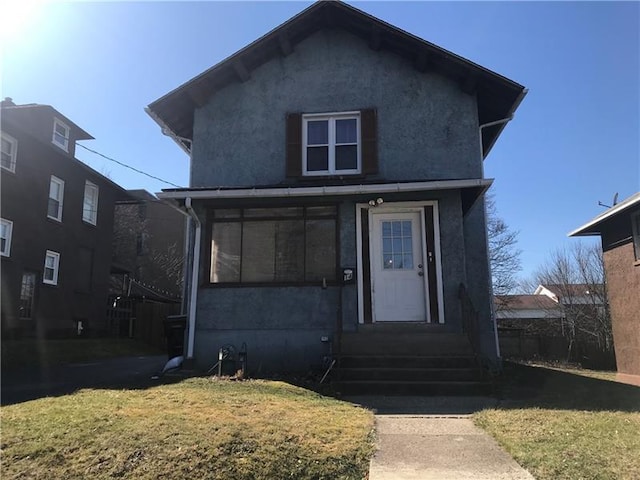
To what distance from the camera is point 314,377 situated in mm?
8781

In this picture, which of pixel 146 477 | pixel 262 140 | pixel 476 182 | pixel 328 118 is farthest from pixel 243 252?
pixel 146 477

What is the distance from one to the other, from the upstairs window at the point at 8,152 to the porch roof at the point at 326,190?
981 cm

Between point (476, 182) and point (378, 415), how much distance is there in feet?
16.0

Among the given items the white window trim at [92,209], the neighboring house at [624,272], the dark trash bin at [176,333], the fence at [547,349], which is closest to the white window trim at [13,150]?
the white window trim at [92,209]

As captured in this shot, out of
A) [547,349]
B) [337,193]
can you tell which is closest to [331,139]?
[337,193]

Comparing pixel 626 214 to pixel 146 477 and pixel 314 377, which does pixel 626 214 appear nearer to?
pixel 314 377

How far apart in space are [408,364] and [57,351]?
11608 millimetres

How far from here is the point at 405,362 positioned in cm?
854

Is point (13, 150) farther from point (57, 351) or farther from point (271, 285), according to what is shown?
point (271, 285)

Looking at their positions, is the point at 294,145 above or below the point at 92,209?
below

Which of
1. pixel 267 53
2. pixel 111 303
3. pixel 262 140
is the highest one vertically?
pixel 267 53

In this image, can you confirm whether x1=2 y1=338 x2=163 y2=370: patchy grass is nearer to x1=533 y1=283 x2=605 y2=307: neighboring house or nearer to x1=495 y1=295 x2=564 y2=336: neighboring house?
x1=495 y1=295 x2=564 y2=336: neighboring house

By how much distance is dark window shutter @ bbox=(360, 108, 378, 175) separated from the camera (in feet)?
36.5

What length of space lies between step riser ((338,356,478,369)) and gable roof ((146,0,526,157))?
5.70 m
